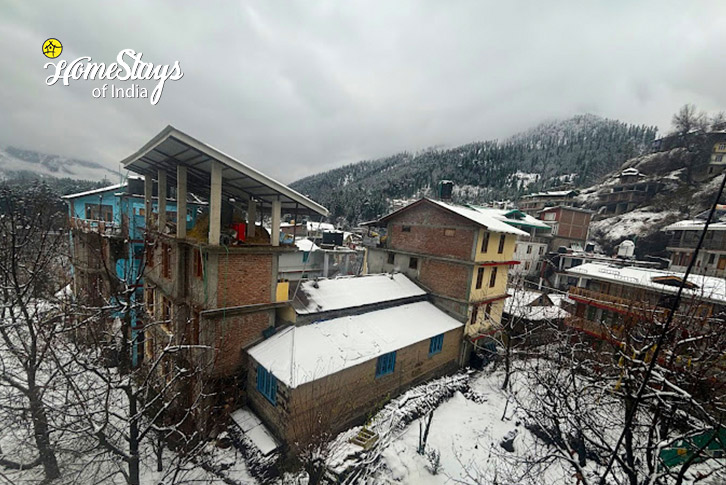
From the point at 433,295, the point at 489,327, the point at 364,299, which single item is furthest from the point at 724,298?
the point at 364,299

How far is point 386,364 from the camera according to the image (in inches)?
520

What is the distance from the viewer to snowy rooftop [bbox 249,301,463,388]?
33.5ft

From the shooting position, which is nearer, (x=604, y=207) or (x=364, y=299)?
(x=364, y=299)

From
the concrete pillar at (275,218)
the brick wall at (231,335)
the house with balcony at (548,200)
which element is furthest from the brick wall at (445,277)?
the house with balcony at (548,200)

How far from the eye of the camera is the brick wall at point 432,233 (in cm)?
1800

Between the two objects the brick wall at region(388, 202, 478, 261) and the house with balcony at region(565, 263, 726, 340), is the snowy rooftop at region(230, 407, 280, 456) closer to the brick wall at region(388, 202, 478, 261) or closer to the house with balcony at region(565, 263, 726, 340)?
the brick wall at region(388, 202, 478, 261)

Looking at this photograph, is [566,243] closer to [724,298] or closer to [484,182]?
[724,298]

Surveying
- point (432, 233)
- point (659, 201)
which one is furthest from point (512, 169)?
point (432, 233)

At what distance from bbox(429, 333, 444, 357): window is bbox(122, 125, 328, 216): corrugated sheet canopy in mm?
9608

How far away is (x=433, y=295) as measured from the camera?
19.3 meters

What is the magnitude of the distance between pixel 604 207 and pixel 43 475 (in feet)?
240

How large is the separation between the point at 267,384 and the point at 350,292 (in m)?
6.25

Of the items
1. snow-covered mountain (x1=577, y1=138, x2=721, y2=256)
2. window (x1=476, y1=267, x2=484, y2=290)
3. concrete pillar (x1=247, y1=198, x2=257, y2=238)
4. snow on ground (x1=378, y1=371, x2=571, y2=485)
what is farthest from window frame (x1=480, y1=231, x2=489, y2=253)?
snow-covered mountain (x1=577, y1=138, x2=721, y2=256)

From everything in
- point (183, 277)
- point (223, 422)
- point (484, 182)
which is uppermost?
point (484, 182)
